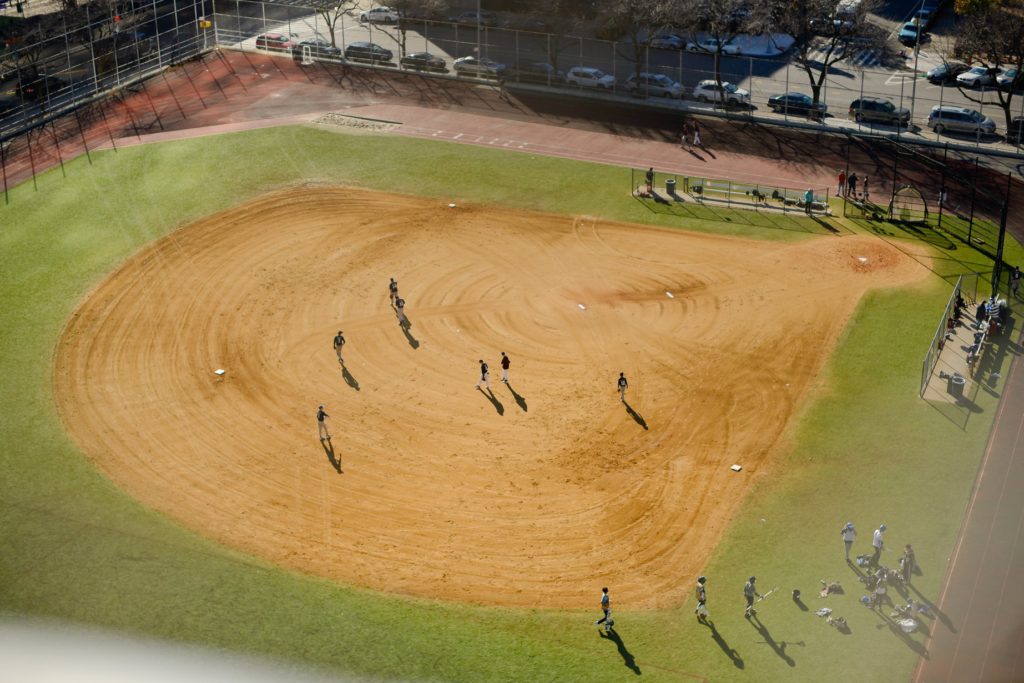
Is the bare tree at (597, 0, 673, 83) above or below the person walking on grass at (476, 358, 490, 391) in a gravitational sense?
above

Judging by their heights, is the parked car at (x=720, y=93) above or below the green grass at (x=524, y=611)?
above

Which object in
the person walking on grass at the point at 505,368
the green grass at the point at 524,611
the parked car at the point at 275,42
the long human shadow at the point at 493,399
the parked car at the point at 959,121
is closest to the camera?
the green grass at the point at 524,611

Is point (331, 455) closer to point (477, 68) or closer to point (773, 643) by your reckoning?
point (773, 643)

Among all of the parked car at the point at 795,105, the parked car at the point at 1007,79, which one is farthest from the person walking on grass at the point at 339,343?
the parked car at the point at 1007,79

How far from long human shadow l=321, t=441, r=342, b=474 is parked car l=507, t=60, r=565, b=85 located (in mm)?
54259

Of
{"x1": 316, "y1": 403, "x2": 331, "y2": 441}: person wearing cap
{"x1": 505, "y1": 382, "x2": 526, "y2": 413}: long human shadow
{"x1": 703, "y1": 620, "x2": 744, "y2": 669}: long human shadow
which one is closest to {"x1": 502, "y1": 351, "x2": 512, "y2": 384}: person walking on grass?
{"x1": 505, "y1": 382, "x2": 526, "y2": 413}: long human shadow

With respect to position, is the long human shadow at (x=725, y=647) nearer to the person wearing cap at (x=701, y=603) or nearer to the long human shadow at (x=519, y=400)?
the person wearing cap at (x=701, y=603)

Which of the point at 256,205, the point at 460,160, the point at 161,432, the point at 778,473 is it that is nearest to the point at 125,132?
the point at 256,205

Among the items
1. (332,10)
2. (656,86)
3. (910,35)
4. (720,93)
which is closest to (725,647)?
(720,93)

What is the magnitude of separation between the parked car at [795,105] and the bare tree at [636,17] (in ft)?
39.4

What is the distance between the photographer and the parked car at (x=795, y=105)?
94.1 metres

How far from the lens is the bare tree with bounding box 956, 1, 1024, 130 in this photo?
3433 inches

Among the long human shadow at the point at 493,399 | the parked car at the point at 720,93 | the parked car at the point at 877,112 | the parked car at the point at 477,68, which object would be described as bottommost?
the long human shadow at the point at 493,399

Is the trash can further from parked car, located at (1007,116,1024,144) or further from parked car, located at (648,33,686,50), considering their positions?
parked car, located at (648,33,686,50)
